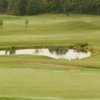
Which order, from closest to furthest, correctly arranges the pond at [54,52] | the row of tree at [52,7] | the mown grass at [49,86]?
the mown grass at [49,86]
the pond at [54,52]
the row of tree at [52,7]

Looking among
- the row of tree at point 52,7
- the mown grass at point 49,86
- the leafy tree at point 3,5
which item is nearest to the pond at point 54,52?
the mown grass at point 49,86

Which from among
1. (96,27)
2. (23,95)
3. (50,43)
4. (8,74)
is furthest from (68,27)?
(23,95)

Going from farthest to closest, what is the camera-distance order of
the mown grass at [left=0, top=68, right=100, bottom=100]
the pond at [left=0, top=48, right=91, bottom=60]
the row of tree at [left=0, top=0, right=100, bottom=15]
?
the row of tree at [left=0, top=0, right=100, bottom=15] < the pond at [left=0, top=48, right=91, bottom=60] < the mown grass at [left=0, top=68, right=100, bottom=100]

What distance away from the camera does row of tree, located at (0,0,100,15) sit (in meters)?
124

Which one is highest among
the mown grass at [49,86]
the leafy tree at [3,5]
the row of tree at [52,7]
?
the leafy tree at [3,5]

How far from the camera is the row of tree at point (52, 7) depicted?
12364cm

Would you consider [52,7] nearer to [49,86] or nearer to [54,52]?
[54,52]

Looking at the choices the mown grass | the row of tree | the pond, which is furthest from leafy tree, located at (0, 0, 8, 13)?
the mown grass

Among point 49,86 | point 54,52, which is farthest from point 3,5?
point 49,86

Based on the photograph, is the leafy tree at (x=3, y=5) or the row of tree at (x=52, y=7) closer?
the row of tree at (x=52, y=7)

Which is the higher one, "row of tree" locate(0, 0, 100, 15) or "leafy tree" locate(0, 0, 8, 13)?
"leafy tree" locate(0, 0, 8, 13)

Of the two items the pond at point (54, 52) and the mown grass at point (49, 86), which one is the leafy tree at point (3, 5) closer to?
the pond at point (54, 52)

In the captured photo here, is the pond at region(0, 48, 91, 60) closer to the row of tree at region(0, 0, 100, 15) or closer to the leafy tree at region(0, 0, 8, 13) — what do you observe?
the row of tree at region(0, 0, 100, 15)

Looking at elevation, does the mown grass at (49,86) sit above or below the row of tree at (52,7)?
below
